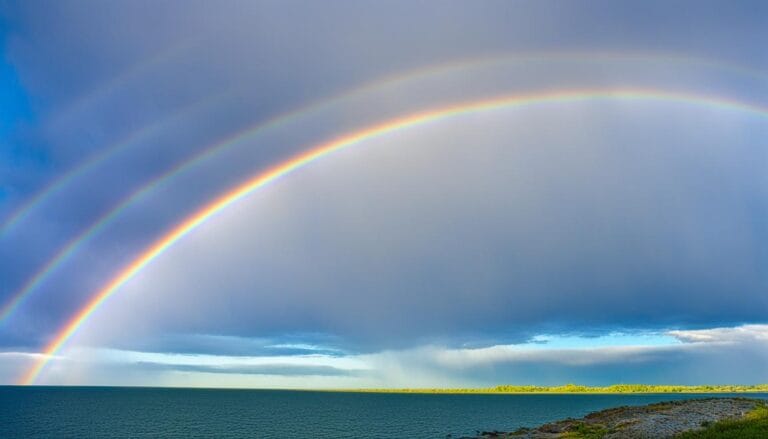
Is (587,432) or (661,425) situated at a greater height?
(661,425)

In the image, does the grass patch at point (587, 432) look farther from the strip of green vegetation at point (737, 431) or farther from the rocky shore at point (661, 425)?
the strip of green vegetation at point (737, 431)

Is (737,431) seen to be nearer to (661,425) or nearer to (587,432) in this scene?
(661,425)

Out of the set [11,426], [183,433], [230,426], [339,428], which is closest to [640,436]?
[339,428]

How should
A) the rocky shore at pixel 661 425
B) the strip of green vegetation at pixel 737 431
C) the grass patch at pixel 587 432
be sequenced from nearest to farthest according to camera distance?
1. the strip of green vegetation at pixel 737 431
2. the rocky shore at pixel 661 425
3. the grass patch at pixel 587 432

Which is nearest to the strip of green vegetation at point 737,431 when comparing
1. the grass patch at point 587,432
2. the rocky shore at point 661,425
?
the rocky shore at point 661,425

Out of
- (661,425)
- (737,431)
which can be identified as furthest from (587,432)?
(737,431)

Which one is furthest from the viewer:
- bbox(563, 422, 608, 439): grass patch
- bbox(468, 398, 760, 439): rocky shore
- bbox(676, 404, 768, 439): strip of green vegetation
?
bbox(563, 422, 608, 439): grass patch

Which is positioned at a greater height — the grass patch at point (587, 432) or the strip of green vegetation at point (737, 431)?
the strip of green vegetation at point (737, 431)

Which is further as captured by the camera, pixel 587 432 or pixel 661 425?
pixel 587 432

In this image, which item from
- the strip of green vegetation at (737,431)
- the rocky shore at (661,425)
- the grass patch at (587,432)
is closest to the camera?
the strip of green vegetation at (737,431)

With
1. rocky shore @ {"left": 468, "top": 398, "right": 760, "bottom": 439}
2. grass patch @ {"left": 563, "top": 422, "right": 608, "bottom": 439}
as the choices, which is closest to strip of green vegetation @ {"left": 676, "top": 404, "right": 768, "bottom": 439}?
rocky shore @ {"left": 468, "top": 398, "right": 760, "bottom": 439}

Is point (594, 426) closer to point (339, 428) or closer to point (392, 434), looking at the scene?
point (392, 434)

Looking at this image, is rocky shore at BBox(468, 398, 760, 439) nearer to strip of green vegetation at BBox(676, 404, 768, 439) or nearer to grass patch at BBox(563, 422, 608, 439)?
grass patch at BBox(563, 422, 608, 439)

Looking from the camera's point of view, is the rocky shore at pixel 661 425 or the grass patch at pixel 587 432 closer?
the rocky shore at pixel 661 425
